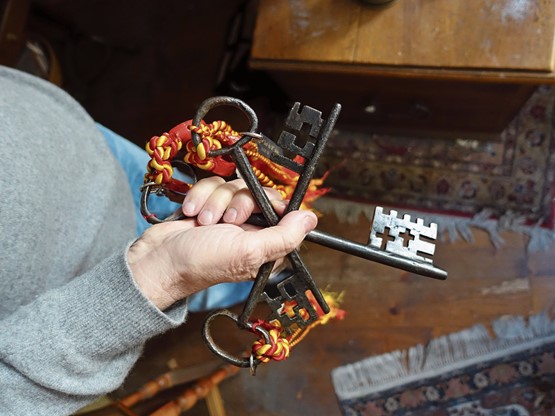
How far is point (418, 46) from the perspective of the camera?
927 millimetres

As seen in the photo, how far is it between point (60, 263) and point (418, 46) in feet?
2.33

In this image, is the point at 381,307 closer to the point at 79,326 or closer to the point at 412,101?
the point at 412,101

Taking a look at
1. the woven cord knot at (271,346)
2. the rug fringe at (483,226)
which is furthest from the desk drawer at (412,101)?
the woven cord knot at (271,346)

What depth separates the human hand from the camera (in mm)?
550

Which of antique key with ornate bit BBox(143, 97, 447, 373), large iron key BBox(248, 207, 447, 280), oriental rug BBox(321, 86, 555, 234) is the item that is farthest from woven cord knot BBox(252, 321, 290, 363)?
oriental rug BBox(321, 86, 555, 234)

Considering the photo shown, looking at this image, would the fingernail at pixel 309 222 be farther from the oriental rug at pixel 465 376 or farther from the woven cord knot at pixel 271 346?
the oriental rug at pixel 465 376

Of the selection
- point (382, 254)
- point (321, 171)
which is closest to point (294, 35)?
point (321, 171)

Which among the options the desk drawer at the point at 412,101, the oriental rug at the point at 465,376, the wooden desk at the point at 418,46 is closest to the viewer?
the wooden desk at the point at 418,46

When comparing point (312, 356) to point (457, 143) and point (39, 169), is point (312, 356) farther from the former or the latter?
point (39, 169)

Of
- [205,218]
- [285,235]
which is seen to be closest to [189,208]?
[205,218]

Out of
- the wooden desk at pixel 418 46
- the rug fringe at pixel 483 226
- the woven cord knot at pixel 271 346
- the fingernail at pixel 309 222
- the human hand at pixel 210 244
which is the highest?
the wooden desk at pixel 418 46

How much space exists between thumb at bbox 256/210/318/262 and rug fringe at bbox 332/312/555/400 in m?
0.83

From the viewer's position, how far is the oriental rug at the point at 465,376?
3.94ft

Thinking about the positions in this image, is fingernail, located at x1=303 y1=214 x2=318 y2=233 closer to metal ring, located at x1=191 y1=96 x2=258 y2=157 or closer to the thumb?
the thumb
